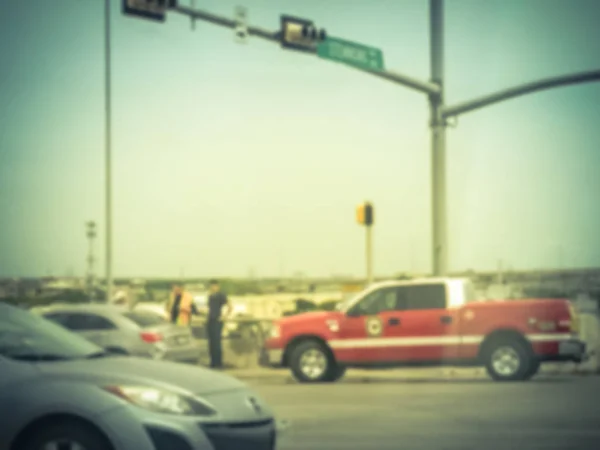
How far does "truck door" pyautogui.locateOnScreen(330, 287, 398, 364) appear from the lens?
20016 mm

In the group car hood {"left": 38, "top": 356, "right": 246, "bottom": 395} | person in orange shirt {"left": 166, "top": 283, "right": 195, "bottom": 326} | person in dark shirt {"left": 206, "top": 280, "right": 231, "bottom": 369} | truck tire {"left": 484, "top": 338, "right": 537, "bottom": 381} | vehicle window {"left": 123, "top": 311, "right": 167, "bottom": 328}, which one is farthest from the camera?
person in orange shirt {"left": 166, "top": 283, "right": 195, "bottom": 326}

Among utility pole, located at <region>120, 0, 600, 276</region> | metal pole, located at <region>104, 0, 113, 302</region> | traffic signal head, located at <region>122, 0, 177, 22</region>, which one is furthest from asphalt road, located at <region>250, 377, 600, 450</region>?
metal pole, located at <region>104, 0, 113, 302</region>

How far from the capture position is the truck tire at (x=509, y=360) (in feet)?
63.4

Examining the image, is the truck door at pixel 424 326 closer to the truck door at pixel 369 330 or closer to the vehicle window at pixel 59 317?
the truck door at pixel 369 330

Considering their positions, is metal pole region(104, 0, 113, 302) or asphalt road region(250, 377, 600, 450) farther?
metal pole region(104, 0, 113, 302)

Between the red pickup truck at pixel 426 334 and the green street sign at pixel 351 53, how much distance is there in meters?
3.87

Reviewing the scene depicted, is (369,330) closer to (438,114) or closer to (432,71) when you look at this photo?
(438,114)

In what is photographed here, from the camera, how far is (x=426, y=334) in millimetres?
19828

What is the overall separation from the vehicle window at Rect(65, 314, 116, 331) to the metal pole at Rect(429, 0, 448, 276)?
632cm

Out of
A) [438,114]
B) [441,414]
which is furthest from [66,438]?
[438,114]

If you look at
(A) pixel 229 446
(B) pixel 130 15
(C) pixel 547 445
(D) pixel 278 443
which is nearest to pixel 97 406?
(A) pixel 229 446

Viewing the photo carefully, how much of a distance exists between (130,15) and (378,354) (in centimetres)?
706

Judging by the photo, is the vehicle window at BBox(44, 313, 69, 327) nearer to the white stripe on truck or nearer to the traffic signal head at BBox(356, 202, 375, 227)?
the white stripe on truck

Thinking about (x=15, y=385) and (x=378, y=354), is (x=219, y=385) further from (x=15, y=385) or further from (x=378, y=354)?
(x=378, y=354)
